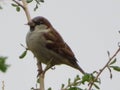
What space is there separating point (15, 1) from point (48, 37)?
5.18 ft

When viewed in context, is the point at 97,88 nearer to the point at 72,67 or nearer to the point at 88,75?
the point at 88,75

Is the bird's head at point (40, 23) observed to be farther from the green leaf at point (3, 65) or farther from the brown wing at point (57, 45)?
the green leaf at point (3, 65)

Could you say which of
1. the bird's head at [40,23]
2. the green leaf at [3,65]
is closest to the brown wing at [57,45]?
the bird's head at [40,23]

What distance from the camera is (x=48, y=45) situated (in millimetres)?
5266

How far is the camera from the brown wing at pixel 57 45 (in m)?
5.17

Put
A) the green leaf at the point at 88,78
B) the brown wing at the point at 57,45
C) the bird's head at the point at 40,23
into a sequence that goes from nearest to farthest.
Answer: the green leaf at the point at 88,78 → the bird's head at the point at 40,23 → the brown wing at the point at 57,45

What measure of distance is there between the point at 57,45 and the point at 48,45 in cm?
18

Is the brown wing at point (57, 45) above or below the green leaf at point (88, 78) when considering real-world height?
below

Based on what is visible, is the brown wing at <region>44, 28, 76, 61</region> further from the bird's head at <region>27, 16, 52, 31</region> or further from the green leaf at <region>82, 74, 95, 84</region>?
the green leaf at <region>82, 74, 95, 84</region>

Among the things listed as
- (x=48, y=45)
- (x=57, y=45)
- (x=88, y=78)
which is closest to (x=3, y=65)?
(x=88, y=78)

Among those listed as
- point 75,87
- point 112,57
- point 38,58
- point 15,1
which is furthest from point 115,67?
point 38,58

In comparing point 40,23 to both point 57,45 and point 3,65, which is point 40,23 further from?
point 3,65

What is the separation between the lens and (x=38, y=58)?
183 inches

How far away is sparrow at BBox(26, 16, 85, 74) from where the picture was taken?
509 centimetres
